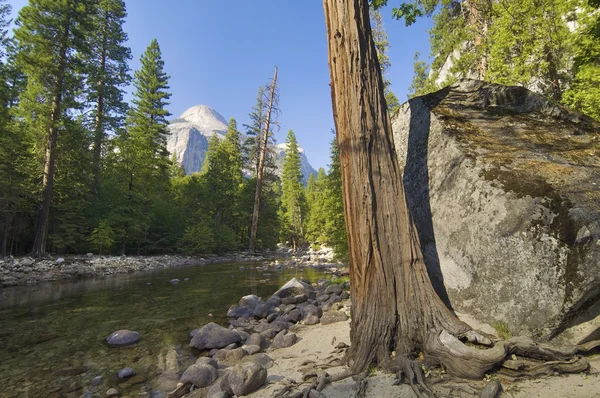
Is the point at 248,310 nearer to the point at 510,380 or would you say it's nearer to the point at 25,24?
the point at 510,380

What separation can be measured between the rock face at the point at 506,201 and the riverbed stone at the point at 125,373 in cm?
422

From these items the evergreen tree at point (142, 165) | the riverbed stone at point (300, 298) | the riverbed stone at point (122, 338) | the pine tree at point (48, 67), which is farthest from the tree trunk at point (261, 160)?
the riverbed stone at point (122, 338)

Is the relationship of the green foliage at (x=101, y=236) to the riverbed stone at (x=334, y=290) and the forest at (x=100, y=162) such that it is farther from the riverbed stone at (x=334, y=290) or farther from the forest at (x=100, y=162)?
the riverbed stone at (x=334, y=290)

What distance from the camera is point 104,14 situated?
25141 mm

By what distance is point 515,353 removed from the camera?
2.76 m

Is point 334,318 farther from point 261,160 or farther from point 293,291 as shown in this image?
point 261,160

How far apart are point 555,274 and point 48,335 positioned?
305 inches

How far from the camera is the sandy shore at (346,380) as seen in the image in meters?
2.37

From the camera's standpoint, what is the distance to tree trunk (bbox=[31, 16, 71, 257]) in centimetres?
1423

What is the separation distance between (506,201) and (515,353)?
1.54 m

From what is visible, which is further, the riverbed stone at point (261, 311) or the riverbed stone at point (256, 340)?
the riverbed stone at point (261, 311)

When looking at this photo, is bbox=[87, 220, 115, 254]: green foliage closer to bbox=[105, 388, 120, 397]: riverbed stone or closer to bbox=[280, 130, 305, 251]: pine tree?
bbox=[105, 388, 120, 397]: riverbed stone

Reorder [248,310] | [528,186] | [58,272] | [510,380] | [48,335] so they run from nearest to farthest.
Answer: [510,380]
[528,186]
[48,335]
[248,310]
[58,272]

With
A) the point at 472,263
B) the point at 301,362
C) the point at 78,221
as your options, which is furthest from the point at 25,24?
the point at 472,263
